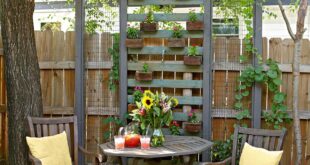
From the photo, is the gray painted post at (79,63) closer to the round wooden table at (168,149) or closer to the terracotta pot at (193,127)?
the round wooden table at (168,149)

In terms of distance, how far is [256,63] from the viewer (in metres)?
4.08

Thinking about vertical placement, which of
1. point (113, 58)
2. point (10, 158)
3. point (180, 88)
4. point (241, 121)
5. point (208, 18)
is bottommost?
point (10, 158)

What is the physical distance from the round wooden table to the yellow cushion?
1.21 feet

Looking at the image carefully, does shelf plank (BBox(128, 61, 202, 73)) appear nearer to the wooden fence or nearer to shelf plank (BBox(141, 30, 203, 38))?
the wooden fence

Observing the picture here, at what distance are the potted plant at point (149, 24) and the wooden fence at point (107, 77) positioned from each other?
0.52ft

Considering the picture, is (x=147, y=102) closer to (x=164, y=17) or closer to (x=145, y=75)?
(x=145, y=75)

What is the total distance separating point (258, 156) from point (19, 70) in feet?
7.87

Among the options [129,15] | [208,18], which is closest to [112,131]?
[129,15]

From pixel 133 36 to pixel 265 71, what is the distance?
143cm

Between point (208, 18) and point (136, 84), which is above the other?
point (208, 18)

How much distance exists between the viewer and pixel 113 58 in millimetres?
4441

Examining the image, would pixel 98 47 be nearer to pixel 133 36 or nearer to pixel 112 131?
pixel 133 36

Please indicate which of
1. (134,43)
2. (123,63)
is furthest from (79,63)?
(134,43)

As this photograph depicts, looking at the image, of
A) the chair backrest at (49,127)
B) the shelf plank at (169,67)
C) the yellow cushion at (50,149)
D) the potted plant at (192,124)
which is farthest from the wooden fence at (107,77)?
the yellow cushion at (50,149)
